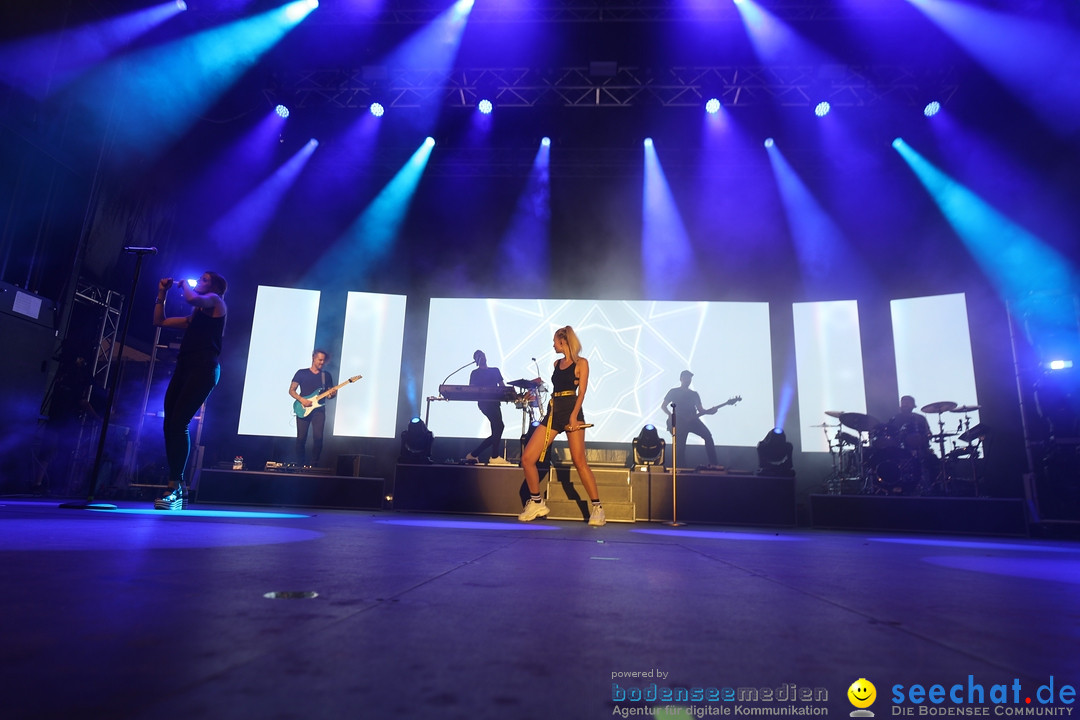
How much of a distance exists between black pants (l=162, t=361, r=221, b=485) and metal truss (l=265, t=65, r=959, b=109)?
5.29m

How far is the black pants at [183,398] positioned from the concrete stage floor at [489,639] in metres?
2.14

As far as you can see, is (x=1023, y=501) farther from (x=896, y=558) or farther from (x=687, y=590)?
(x=687, y=590)

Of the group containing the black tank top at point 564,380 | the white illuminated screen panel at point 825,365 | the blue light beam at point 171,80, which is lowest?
the black tank top at point 564,380

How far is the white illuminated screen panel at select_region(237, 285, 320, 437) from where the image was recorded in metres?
8.31

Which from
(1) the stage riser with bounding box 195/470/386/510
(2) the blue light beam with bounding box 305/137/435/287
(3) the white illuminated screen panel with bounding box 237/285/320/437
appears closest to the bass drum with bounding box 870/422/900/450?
(1) the stage riser with bounding box 195/470/386/510

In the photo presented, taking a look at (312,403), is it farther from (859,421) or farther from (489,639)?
(489,639)

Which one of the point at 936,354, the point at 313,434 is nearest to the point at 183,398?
the point at 313,434

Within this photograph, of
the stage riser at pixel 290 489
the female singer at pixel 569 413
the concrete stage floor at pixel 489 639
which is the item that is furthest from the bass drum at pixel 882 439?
the stage riser at pixel 290 489

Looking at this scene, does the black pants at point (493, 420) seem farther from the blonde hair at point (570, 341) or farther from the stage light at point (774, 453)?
the stage light at point (774, 453)

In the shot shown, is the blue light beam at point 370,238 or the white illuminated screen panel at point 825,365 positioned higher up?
the blue light beam at point 370,238

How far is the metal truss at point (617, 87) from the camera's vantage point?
284 inches

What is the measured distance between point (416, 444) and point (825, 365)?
603cm

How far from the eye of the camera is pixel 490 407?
737 centimetres

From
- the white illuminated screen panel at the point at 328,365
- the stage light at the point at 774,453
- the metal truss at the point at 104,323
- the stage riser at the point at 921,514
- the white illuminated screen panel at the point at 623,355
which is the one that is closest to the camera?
the stage riser at the point at 921,514
